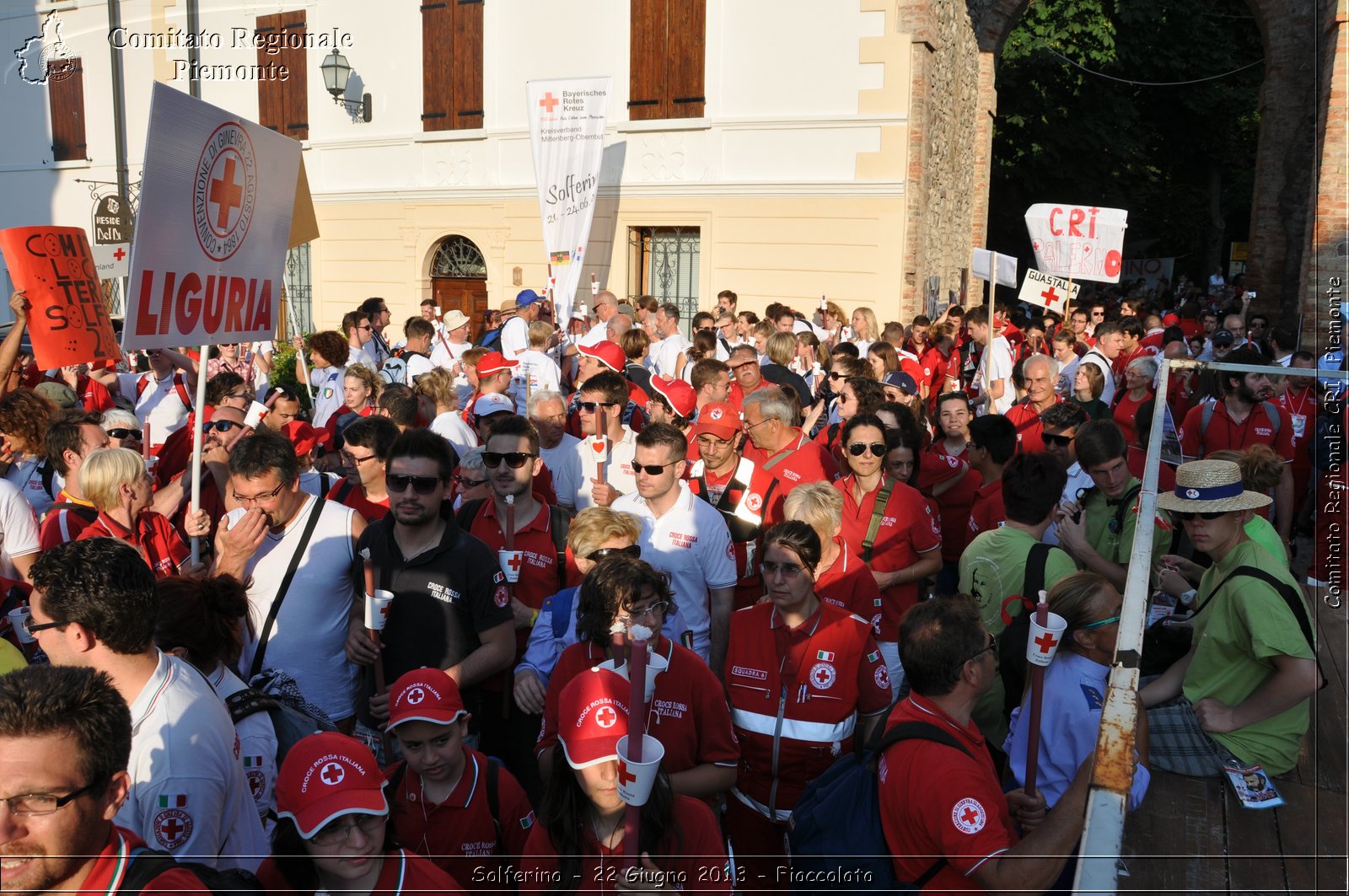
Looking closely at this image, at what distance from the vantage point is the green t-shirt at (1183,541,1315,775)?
3.21m

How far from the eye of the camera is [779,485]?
5230 millimetres

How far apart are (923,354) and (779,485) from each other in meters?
7.04

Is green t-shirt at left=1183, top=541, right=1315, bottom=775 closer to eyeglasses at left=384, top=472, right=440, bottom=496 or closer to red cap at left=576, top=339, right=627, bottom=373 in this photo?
eyeglasses at left=384, top=472, right=440, bottom=496

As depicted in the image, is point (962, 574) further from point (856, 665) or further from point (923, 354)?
point (923, 354)

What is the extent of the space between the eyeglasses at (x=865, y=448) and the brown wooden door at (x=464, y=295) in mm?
14169

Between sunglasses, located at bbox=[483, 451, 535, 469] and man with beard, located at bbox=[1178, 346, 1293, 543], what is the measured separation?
5348 millimetres

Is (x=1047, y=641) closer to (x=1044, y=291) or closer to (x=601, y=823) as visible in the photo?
(x=601, y=823)

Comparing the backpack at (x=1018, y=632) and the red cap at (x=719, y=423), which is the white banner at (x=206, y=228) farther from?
the backpack at (x=1018, y=632)

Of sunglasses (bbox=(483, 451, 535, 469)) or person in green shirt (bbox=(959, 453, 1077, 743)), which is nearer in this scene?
person in green shirt (bbox=(959, 453, 1077, 743))

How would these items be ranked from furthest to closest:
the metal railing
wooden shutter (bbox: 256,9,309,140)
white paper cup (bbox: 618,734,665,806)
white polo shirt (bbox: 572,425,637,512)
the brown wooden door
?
1. wooden shutter (bbox: 256,9,309,140)
2. the brown wooden door
3. white polo shirt (bbox: 572,425,637,512)
4. white paper cup (bbox: 618,734,665,806)
5. the metal railing

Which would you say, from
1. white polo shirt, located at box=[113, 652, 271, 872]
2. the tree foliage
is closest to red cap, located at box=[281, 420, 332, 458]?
white polo shirt, located at box=[113, 652, 271, 872]

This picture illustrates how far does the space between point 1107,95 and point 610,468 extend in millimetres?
25857

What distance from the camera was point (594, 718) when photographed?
244 centimetres

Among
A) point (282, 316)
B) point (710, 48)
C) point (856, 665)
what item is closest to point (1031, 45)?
point (710, 48)
